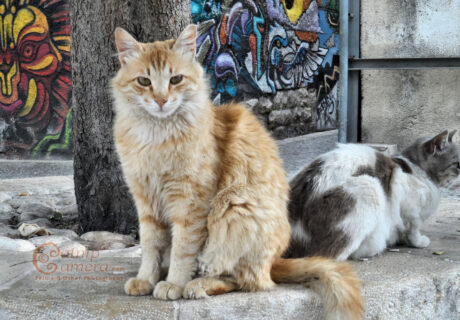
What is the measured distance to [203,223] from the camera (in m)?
2.79

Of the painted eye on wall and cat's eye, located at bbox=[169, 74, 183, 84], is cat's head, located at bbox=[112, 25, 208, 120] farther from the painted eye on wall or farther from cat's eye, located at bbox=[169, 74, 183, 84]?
the painted eye on wall

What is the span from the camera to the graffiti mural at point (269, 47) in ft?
28.3

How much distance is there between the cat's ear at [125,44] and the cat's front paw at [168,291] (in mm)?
1259

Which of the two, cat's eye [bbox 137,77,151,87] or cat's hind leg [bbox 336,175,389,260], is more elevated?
cat's eye [bbox 137,77,151,87]

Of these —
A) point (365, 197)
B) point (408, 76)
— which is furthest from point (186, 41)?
point (408, 76)

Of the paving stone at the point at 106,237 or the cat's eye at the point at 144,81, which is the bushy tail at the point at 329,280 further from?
the paving stone at the point at 106,237

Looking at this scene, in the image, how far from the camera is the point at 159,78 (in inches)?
107

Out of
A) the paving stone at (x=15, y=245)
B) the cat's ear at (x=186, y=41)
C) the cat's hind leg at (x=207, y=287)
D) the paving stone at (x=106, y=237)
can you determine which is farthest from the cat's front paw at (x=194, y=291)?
the paving stone at (x=15, y=245)

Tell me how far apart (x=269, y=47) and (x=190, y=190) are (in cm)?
742

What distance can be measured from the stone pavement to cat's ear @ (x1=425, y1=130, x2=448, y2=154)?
792mm

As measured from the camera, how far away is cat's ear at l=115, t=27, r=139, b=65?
109 inches

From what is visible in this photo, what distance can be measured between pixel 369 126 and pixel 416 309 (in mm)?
4071

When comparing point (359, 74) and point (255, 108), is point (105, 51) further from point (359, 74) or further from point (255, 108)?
point (255, 108)

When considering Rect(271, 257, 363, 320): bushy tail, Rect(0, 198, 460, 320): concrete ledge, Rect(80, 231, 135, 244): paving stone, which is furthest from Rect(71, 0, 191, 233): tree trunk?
Rect(271, 257, 363, 320): bushy tail
